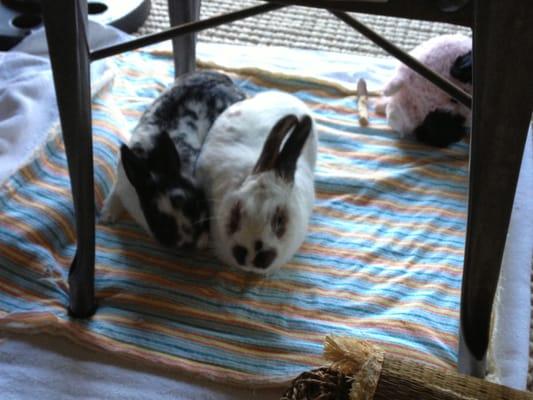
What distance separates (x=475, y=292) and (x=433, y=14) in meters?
0.35

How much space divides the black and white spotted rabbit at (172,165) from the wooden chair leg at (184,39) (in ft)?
0.37

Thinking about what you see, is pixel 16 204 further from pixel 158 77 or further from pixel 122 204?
pixel 158 77

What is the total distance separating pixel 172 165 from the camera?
114cm

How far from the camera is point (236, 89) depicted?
1390 mm

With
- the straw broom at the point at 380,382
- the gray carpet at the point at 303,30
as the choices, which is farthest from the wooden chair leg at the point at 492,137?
the gray carpet at the point at 303,30

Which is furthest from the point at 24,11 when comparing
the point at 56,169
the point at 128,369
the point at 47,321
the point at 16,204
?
the point at 128,369

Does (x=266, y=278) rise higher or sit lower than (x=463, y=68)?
lower

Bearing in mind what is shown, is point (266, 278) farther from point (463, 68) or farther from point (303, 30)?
point (303, 30)

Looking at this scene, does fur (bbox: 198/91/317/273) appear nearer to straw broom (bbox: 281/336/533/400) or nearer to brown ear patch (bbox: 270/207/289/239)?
brown ear patch (bbox: 270/207/289/239)

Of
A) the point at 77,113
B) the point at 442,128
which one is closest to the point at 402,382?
the point at 77,113

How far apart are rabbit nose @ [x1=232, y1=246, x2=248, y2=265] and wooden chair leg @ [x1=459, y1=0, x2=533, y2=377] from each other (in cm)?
35

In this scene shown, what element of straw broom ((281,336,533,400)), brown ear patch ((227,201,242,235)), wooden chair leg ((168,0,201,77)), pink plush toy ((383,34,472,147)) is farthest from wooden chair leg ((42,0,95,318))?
pink plush toy ((383,34,472,147))

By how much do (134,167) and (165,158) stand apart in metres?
0.07

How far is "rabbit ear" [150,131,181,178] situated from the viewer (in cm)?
113
